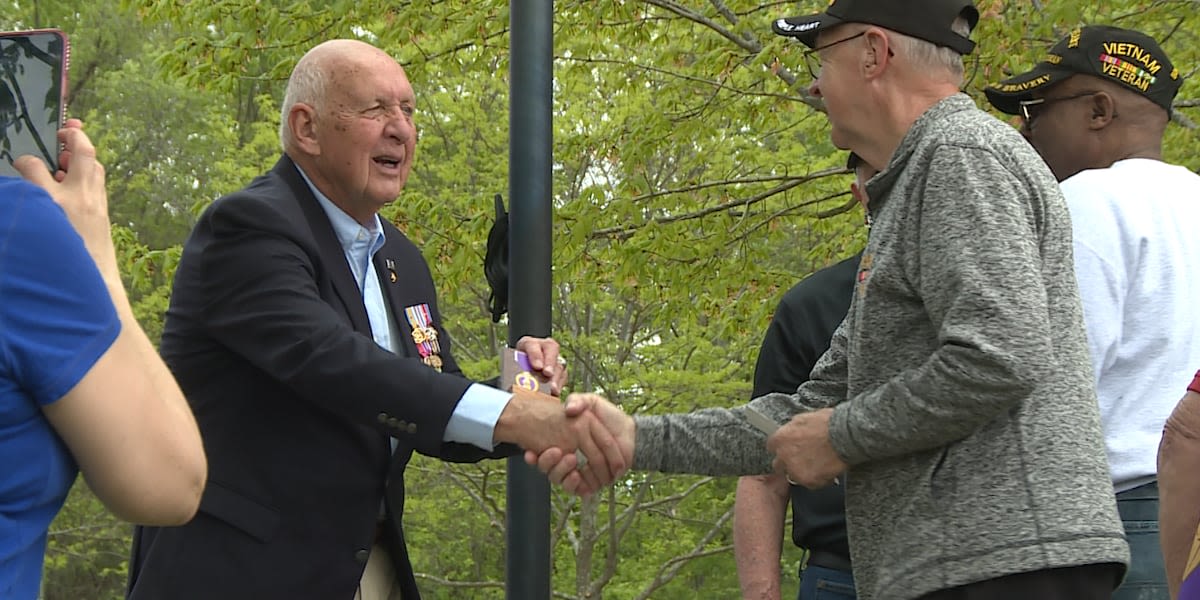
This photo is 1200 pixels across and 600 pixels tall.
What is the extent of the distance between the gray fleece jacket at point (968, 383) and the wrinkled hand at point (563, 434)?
907 millimetres

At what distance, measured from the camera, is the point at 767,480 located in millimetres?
4219

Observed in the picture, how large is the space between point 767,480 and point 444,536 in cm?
1540

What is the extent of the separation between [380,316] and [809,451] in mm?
1421

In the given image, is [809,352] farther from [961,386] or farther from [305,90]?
[305,90]

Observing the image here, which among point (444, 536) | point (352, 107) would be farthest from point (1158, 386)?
point (444, 536)

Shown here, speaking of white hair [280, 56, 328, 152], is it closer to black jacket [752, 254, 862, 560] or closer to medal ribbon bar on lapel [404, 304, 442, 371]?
medal ribbon bar on lapel [404, 304, 442, 371]

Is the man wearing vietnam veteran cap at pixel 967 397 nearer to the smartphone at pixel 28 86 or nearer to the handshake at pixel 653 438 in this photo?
the handshake at pixel 653 438

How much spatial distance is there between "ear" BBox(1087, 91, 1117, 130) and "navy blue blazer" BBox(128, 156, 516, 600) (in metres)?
1.86

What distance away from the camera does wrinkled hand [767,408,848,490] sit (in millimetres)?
2824

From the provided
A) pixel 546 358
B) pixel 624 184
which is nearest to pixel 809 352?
pixel 546 358

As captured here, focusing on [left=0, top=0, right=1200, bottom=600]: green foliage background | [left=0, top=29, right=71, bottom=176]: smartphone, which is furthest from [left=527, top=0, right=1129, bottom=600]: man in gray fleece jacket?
[left=0, top=0, right=1200, bottom=600]: green foliage background

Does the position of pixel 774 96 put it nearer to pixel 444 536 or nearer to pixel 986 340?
pixel 986 340

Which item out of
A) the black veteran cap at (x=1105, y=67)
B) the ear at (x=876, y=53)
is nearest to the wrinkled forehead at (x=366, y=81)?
the ear at (x=876, y=53)

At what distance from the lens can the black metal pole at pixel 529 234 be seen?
4.14 metres
